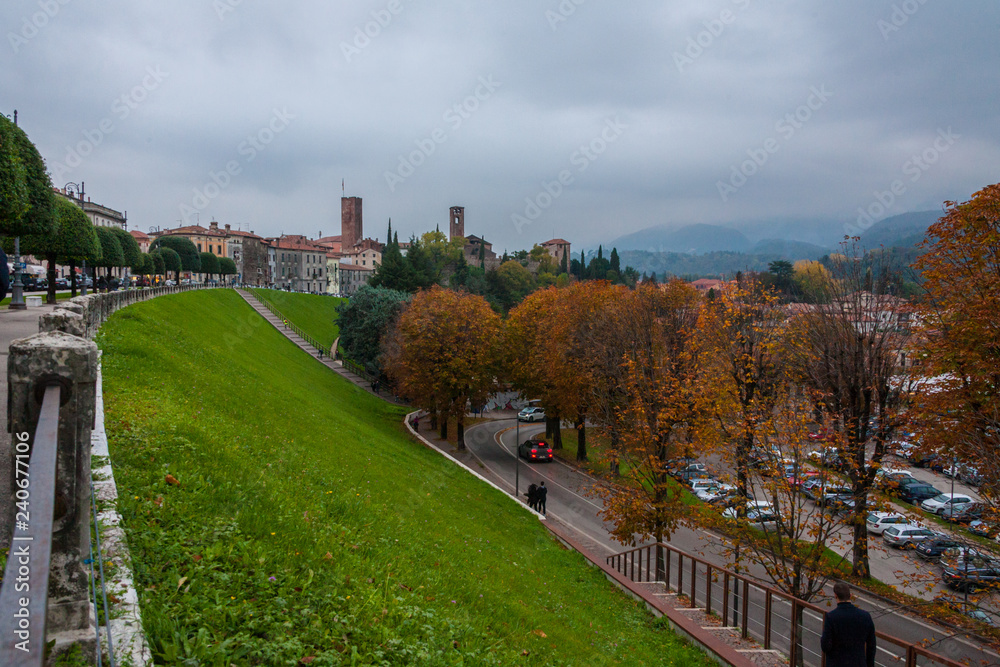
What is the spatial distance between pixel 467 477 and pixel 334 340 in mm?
52411

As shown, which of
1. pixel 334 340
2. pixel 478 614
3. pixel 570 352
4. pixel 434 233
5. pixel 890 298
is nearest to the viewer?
pixel 478 614

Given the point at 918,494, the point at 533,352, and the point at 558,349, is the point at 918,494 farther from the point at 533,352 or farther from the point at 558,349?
the point at 533,352

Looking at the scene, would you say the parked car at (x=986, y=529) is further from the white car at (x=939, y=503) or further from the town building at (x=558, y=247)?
the town building at (x=558, y=247)

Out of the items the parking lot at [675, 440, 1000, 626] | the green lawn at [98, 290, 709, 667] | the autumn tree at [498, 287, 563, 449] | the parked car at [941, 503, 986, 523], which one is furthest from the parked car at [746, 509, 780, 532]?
the autumn tree at [498, 287, 563, 449]

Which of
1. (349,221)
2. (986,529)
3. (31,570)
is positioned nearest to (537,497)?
(986,529)

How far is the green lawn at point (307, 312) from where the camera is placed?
73500 mm

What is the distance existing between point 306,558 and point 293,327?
6316 cm

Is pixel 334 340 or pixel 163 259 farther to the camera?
pixel 334 340

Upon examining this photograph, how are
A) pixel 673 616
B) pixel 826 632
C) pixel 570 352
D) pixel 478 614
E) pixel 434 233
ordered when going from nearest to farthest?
pixel 826 632, pixel 478 614, pixel 673 616, pixel 570 352, pixel 434 233

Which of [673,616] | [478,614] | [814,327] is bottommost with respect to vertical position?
[673,616]

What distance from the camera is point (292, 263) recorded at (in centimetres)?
14175

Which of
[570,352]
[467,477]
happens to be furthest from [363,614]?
[570,352]

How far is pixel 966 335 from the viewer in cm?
1470

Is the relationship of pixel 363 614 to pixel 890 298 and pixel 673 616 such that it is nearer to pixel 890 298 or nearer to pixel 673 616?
pixel 673 616
